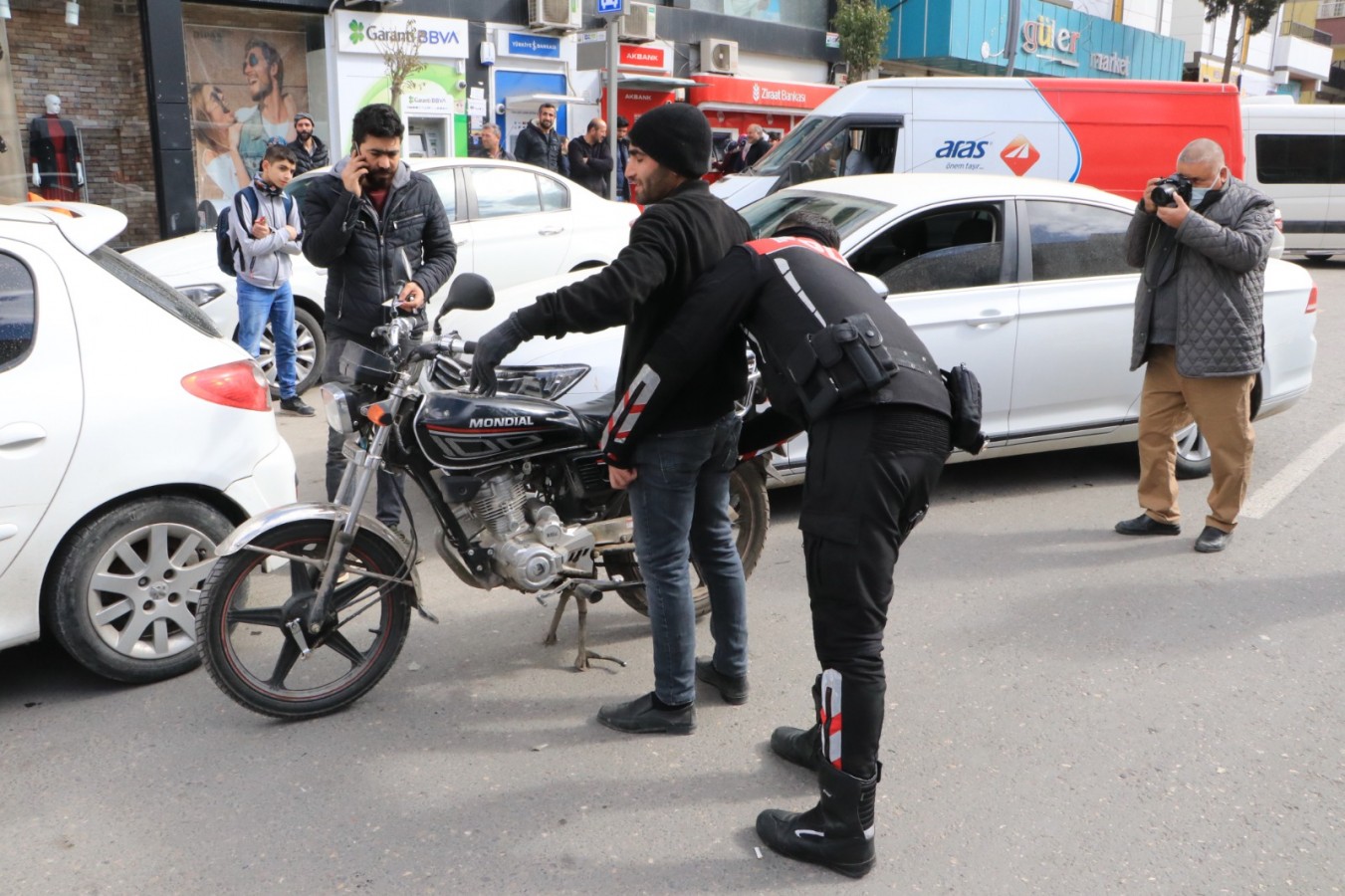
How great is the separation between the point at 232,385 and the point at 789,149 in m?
9.01

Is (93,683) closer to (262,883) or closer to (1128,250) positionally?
(262,883)

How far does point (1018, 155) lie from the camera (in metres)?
12.5

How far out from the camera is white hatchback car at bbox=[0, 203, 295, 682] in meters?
3.55

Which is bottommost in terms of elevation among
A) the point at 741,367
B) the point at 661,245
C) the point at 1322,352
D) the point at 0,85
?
the point at 1322,352

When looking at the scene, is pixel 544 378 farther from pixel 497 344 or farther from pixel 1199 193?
pixel 1199 193

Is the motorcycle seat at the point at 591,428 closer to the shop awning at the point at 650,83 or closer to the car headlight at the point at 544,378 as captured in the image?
the car headlight at the point at 544,378

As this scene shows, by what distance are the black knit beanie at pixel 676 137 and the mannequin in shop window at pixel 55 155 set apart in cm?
1282

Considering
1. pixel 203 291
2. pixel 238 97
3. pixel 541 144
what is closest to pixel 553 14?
pixel 541 144

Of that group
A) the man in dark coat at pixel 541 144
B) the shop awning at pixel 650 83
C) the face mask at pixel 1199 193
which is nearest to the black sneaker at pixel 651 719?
the face mask at pixel 1199 193

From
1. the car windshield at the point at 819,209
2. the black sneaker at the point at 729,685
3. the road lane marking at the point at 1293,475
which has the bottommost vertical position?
the road lane marking at the point at 1293,475

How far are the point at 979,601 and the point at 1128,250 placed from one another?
193 cm

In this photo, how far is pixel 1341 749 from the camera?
360 centimetres

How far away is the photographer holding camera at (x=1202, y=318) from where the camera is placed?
16.7 ft

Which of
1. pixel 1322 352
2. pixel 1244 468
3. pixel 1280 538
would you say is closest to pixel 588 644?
pixel 1244 468
